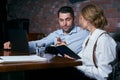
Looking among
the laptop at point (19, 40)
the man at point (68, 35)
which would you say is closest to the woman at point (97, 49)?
the laptop at point (19, 40)

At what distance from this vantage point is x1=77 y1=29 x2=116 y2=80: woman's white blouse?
2322 millimetres

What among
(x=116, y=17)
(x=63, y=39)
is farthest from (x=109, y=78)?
(x=116, y=17)

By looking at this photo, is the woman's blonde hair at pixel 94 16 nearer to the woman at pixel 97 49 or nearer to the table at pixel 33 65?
the woman at pixel 97 49

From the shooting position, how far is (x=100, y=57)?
2.34m

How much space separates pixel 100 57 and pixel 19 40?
754 millimetres

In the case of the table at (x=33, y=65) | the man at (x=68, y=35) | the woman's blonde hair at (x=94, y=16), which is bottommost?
the table at (x=33, y=65)

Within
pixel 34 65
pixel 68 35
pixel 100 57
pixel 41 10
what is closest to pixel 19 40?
pixel 34 65

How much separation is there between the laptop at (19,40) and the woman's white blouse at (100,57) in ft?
1.86

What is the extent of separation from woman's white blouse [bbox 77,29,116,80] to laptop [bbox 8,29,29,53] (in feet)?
1.86

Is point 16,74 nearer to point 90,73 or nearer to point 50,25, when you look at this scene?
point 90,73

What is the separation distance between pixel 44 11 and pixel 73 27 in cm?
185

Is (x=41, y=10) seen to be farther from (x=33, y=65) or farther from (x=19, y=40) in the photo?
(x=33, y=65)

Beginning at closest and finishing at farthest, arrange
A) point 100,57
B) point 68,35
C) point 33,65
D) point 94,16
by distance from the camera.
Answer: point 33,65, point 100,57, point 94,16, point 68,35

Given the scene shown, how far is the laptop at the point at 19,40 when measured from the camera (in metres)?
2.60
